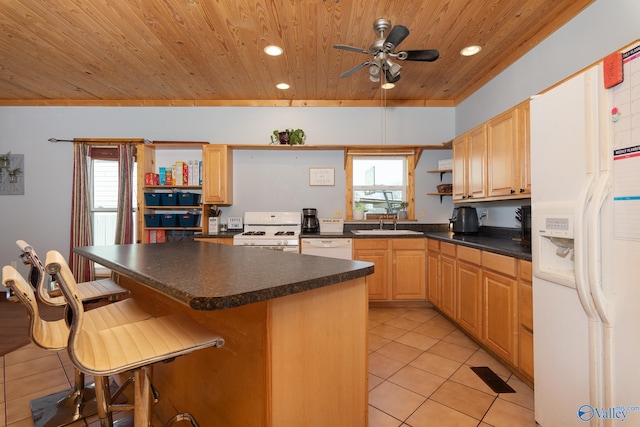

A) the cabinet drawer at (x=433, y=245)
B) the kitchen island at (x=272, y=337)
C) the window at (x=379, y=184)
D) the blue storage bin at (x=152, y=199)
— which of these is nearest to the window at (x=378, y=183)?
the window at (x=379, y=184)

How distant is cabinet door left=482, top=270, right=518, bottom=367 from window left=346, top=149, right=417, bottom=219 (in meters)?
1.94

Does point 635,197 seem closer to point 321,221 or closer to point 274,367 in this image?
point 274,367

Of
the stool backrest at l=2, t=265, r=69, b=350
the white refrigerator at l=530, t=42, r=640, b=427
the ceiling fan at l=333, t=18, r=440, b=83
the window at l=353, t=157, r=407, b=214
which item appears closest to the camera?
the stool backrest at l=2, t=265, r=69, b=350

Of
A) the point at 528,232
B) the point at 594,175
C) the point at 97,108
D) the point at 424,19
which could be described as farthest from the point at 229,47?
the point at 528,232

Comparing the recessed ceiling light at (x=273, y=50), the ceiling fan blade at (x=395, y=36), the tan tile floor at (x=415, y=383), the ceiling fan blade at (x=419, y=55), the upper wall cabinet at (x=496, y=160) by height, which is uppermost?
the recessed ceiling light at (x=273, y=50)

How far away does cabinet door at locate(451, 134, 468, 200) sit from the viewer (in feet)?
10.6

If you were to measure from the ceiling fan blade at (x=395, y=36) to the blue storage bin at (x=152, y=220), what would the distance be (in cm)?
329

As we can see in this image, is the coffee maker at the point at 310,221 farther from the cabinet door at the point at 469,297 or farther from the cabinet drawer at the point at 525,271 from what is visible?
the cabinet drawer at the point at 525,271

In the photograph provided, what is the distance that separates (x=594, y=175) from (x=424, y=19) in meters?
1.77

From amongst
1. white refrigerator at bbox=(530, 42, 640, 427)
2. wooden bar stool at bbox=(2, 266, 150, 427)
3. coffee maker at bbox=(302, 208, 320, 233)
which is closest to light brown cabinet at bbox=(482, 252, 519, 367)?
white refrigerator at bbox=(530, 42, 640, 427)

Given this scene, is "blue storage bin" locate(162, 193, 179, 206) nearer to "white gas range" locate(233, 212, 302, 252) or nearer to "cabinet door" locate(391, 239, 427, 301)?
"white gas range" locate(233, 212, 302, 252)

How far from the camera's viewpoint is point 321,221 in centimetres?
391

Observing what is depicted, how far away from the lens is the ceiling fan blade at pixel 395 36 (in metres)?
1.97

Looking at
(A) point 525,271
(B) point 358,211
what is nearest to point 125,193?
(B) point 358,211
